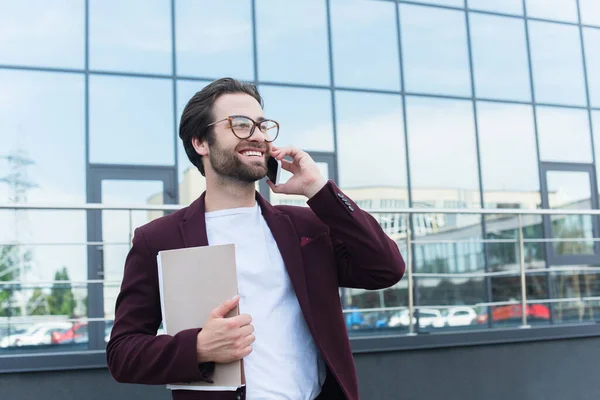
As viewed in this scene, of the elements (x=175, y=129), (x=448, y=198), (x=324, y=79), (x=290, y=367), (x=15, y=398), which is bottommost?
(x=15, y=398)

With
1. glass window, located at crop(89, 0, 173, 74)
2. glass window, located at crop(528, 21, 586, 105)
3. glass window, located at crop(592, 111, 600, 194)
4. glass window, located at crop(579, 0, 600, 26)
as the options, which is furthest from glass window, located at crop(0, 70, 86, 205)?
glass window, located at crop(579, 0, 600, 26)

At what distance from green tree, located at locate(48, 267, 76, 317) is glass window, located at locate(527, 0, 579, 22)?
27.4ft

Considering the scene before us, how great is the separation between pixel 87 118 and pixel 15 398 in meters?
4.86

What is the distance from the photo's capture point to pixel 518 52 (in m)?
10.2

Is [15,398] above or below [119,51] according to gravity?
below

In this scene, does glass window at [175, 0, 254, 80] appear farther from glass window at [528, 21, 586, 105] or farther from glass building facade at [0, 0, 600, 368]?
glass window at [528, 21, 586, 105]

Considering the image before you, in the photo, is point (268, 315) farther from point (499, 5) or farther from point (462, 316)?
point (499, 5)

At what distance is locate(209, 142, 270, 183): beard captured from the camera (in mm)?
1693

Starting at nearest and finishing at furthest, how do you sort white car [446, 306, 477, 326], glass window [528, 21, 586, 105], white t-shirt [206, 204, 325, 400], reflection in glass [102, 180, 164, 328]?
white t-shirt [206, 204, 325, 400], reflection in glass [102, 180, 164, 328], white car [446, 306, 477, 326], glass window [528, 21, 586, 105]

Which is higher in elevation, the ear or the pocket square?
the ear

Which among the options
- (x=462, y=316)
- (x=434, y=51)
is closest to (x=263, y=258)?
(x=462, y=316)

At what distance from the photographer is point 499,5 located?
10.3 metres

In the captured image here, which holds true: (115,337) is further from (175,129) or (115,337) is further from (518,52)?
(518,52)

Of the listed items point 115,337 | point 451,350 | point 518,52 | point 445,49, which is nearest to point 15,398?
point 115,337
